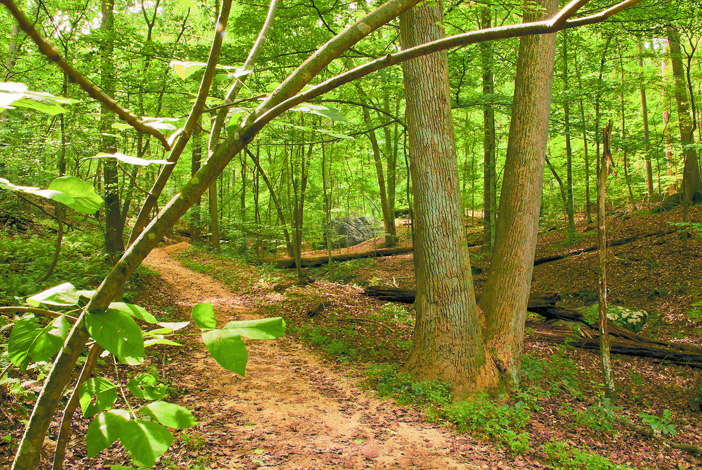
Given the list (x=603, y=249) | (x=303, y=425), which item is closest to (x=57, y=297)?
(x=303, y=425)

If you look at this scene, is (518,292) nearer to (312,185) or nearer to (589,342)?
(589,342)

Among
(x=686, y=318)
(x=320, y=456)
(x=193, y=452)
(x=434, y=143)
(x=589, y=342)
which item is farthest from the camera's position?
(x=686, y=318)

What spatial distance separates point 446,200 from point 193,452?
3.41 meters

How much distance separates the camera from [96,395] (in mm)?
511

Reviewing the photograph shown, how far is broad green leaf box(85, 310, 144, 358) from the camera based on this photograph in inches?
15.4

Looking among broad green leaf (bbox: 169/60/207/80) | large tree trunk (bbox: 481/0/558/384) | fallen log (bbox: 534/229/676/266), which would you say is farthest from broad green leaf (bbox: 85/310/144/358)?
fallen log (bbox: 534/229/676/266)

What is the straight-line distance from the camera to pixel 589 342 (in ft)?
20.1

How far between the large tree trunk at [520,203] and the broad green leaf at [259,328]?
4.48m

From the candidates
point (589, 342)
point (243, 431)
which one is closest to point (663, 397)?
point (589, 342)

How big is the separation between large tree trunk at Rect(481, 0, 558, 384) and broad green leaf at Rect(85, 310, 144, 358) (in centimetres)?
454

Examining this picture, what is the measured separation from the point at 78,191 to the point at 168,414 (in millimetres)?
277

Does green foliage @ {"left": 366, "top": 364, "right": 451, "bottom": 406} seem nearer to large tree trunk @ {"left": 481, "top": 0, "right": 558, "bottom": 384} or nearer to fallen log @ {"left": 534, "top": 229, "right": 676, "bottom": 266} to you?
large tree trunk @ {"left": 481, "top": 0, "right": 558, "bottom": 384}

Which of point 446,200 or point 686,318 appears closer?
point 446,200

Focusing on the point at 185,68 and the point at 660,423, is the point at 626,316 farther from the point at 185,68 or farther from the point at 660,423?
the point at 185,68
